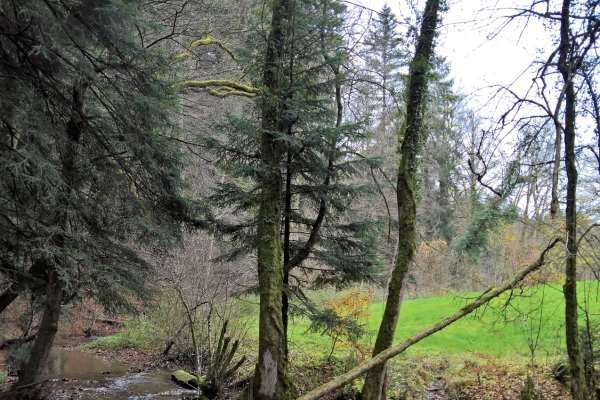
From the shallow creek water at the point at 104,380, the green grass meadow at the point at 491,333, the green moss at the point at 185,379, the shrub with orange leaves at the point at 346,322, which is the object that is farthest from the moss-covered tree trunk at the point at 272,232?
the green moss at the point at 185,379

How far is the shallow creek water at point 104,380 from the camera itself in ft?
29.6

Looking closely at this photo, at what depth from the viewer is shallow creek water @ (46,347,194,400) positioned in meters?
9.03

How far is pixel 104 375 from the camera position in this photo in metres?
10.9

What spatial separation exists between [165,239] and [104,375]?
6542 mm

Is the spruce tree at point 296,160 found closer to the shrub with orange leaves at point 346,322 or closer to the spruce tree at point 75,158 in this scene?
the shrub with orange leaves at point 346,322

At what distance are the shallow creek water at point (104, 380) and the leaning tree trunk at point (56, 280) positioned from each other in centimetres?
260

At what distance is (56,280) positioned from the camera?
6020mm

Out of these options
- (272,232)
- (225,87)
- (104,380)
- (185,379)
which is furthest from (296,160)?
(104,380)

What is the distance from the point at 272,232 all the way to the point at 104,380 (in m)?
7.35

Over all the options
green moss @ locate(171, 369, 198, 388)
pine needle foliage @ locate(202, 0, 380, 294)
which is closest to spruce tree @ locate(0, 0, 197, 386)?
pine needle foliage @ locate(202, 0, 380, 294)

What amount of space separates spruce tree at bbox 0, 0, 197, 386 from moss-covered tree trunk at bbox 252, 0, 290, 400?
1742 millimetres

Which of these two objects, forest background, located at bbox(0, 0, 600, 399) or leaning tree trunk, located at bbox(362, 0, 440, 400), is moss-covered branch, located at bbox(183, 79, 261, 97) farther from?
leaning tree trunk, located at bbox(362, 0, 440, 400)

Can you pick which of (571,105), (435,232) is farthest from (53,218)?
(435,232)

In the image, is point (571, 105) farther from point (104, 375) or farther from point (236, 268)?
point (104, 375)
